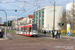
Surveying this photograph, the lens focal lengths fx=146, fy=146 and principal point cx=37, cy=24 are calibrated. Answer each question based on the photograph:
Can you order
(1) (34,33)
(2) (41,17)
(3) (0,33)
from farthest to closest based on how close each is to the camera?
(2) (41,17), (1) (34,33), (3) (0,33)

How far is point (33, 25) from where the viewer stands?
34719 mm

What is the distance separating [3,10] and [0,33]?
5.20 meters

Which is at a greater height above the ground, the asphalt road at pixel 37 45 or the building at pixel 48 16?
→ the building at pixel 48 16

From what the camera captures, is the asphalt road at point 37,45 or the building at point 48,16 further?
the building at point 48,16

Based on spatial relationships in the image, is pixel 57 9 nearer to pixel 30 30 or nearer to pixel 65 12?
pixel 65 12

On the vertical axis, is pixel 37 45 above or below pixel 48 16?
below

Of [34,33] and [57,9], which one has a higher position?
[57,9]

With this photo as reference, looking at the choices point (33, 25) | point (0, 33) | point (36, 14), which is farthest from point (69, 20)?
point (36, 14)

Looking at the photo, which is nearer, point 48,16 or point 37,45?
point 37,45

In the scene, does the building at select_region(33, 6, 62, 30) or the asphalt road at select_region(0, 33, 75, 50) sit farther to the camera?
the building at select_region(33, 6, 62, 30)

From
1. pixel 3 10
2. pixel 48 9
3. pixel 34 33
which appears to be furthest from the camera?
pixel 48 9

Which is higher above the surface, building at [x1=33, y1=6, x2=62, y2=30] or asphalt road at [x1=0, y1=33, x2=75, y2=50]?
building at [x1=33, y1=6, x2=62, y2=30]

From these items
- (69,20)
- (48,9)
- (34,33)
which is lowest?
(34,33)

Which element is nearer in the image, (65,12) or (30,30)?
(30,30)
